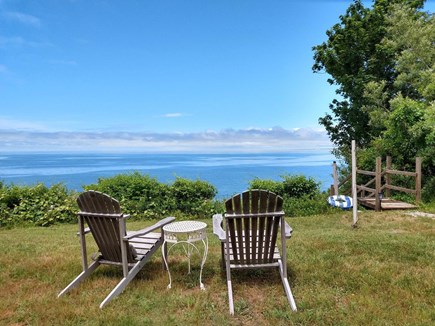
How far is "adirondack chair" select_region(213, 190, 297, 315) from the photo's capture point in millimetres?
3100

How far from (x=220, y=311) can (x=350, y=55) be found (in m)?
17.3

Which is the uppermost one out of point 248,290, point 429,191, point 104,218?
point 104,218

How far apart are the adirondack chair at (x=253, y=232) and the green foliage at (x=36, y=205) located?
7243mm

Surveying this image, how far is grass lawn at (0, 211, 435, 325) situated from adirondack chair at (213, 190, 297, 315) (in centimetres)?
27

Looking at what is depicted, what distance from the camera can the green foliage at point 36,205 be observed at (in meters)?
8.80

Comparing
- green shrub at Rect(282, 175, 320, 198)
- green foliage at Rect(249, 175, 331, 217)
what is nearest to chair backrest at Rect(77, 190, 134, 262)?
green foliage at Rect(249, 175, 331, 217)

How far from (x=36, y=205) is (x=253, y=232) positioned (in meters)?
8.33

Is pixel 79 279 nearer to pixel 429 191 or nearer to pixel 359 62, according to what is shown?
pixel 429 191

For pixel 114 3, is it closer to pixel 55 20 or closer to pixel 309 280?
pixel 55 20

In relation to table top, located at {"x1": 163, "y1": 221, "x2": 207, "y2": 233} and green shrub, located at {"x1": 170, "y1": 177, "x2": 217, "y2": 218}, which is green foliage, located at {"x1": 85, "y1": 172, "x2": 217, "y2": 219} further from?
table top, located at {"x1": 163, "y1": 221, "x2": 207, "y2": 233}

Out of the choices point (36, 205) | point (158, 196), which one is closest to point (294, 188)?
point (158, 196)

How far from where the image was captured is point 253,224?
3201mm

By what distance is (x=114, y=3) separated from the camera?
11930 mm

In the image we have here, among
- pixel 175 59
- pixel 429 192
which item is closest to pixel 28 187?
pixel 429 192
